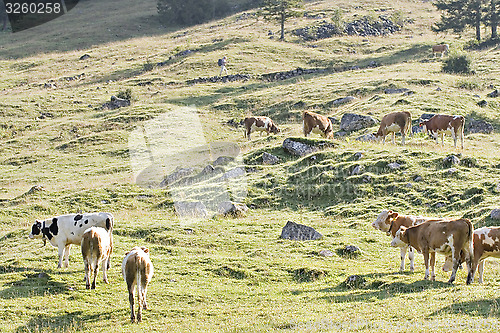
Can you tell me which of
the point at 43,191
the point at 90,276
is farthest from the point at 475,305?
the point at 43,191

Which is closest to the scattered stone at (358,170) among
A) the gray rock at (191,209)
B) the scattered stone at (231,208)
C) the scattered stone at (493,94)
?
the scattered stone at (231,208)

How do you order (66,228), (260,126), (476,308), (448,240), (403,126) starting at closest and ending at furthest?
(476,308), (448,240), (66,228), (403,126), (260,126)

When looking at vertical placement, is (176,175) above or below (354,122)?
below

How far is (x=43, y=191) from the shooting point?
29172 mm

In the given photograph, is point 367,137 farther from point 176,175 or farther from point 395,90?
point 395,90

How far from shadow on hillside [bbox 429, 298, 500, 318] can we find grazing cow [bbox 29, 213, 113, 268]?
33.9 feet

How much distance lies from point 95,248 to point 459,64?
45.4 m

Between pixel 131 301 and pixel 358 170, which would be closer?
pixel 131 301

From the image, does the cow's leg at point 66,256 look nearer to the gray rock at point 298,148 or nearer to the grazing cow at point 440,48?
the gray rock at point 298,148

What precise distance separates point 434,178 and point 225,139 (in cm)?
1943

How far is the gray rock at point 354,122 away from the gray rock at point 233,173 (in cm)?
1034

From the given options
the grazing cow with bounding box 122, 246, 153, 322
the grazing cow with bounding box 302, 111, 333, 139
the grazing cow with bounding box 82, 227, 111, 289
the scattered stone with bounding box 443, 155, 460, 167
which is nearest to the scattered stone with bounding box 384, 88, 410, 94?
the grazing cow with bounding box 302, 111, 333, 139

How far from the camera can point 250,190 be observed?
2678 centimetres

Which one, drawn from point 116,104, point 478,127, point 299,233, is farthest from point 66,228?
point 116,104
